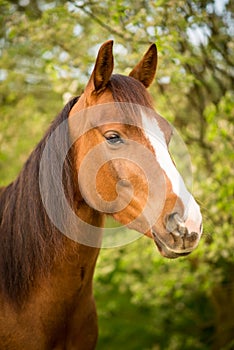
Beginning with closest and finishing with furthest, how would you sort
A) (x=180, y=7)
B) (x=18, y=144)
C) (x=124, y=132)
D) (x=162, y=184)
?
1. (x=162, y=184)
2. (x=124, y=132)
3. (x=180, y=7)
4. (x=18, y=144)

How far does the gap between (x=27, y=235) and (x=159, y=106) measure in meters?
3.90

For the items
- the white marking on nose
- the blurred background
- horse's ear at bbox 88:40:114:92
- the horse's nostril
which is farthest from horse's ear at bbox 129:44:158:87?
the horse's nostril

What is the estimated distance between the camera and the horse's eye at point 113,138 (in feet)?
7.91

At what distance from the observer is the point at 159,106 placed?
20.6 ft

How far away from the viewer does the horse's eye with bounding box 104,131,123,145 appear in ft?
7.91

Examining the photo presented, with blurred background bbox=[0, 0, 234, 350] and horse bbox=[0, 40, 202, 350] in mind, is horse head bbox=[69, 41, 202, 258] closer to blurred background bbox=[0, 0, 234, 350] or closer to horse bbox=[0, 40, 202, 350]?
horse bbox=[0, 40, 202, 350]

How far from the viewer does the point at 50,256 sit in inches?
107

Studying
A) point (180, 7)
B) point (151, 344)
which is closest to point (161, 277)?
point (151, 344)

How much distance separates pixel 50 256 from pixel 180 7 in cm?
306

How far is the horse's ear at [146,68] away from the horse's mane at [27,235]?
0.43 meters

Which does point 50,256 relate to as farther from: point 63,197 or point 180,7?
point 180,7

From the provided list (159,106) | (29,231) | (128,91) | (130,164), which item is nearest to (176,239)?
(130,164)

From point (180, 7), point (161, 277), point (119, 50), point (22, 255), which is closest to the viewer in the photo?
point (22, 255)

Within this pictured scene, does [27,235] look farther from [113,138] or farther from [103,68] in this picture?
[103,68]
